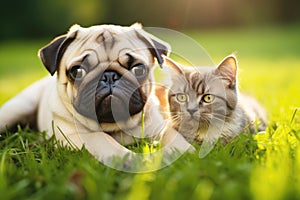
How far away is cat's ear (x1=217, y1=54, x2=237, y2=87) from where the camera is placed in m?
3.12

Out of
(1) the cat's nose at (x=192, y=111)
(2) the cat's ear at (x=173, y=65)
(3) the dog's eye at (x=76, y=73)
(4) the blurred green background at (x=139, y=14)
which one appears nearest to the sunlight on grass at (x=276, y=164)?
(1) the cat's nose at (x=192, y=111)

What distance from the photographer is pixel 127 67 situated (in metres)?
3.02

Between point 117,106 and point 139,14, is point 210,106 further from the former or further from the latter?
point 139,14

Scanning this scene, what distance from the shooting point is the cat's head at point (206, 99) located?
10.2 ft

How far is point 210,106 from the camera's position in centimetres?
312

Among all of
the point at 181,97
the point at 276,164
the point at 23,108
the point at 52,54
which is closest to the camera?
the point at 276,164

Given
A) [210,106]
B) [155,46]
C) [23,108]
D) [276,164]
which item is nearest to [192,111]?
[210,106]

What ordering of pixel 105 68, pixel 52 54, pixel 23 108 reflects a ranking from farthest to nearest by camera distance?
pixel 23 108 < pixel 52 54 < pixel 105 68

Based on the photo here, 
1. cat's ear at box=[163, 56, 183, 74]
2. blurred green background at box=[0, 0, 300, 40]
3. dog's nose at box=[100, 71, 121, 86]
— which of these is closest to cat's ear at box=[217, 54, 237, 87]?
cat's ear at box=[163, 56, 183, 74]

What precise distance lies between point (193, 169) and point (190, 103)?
3.47 ft

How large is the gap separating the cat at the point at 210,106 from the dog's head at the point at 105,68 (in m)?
0.26

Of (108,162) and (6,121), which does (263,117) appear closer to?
(108,162)

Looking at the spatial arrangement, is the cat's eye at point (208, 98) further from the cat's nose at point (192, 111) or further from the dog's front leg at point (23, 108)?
the dog's front leg at point (23, 108)

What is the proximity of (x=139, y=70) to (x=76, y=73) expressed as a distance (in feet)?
1.42
